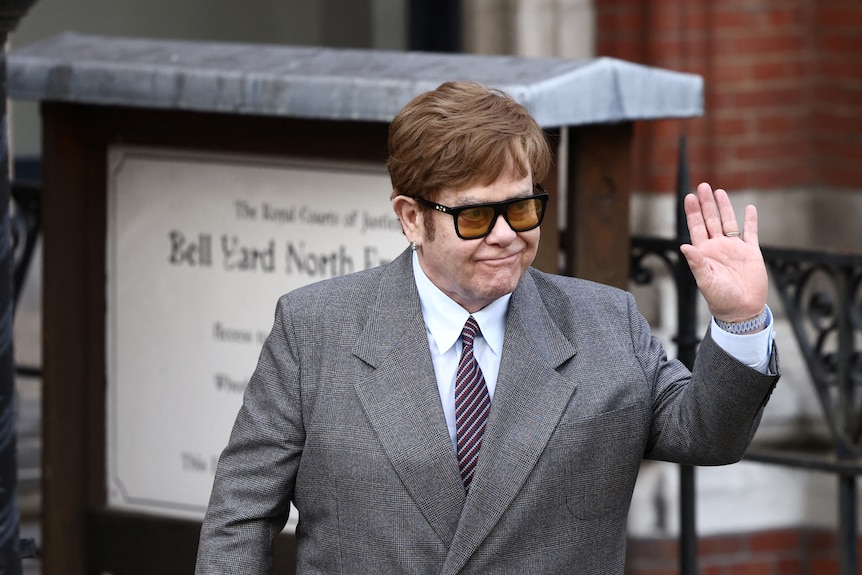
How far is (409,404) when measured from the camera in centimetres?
263

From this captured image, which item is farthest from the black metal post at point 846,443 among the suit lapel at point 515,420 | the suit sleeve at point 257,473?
the suit sleeve at point 257,473

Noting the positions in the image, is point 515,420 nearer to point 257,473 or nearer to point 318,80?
point 257,473

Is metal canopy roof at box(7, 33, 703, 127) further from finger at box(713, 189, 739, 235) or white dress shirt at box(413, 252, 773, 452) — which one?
finger at box(713, 189, 739, 235)

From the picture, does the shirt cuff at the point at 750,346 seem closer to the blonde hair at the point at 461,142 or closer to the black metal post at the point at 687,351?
the blonde hair at the point at 461,142

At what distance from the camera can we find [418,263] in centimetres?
277

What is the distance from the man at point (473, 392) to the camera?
253cm

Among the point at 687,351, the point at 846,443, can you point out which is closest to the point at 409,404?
the point at 687,351

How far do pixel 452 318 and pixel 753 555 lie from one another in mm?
3791

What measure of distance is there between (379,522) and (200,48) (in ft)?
7.72

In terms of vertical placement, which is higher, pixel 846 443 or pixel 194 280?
pixel 194 280

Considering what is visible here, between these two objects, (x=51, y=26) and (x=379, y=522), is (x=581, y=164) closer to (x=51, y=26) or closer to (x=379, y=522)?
(x=379, y=522)

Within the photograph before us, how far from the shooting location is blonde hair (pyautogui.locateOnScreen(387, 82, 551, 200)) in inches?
99.5

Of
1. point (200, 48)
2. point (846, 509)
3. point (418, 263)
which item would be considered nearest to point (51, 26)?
point (200, 48)

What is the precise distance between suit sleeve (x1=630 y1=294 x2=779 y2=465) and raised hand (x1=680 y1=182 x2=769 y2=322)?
87mm
